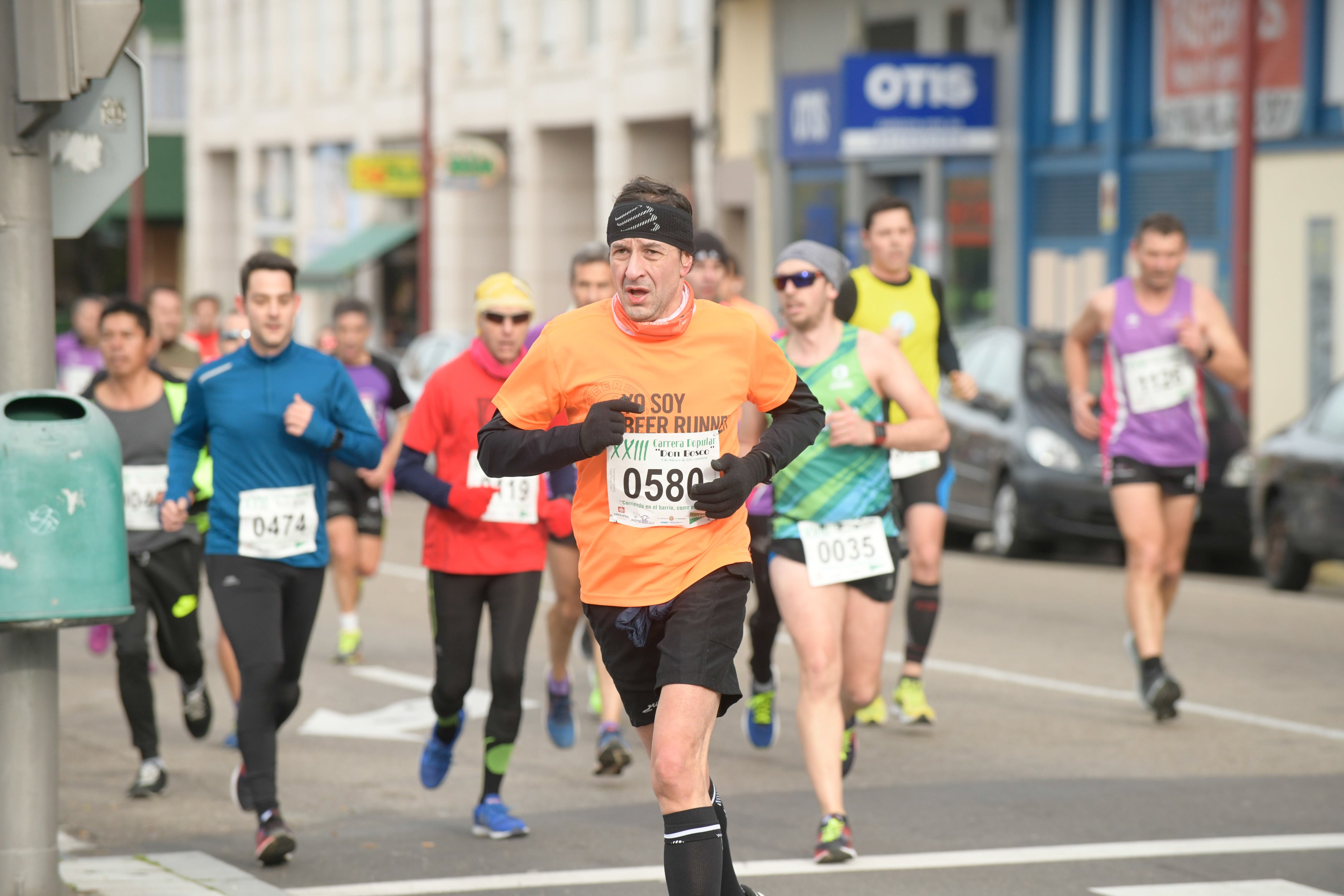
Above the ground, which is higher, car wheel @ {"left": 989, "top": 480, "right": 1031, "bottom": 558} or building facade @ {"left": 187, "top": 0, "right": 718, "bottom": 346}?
building facade @ {"left": 187, "top": 0, "right": 718, "bottom": 346}

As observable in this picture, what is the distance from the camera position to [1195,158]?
81.1 ft

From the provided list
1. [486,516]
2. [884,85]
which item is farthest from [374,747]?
[884,85]


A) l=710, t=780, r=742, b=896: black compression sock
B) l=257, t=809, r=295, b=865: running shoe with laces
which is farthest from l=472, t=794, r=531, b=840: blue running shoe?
l=710, t=780, r=742, b=896: black compression sock

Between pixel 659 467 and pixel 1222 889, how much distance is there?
2342 mm

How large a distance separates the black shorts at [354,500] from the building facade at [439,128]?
2171 centimetres

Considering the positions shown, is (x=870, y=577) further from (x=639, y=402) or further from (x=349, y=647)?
(x=349, y=647)

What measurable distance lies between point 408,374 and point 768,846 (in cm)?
1870

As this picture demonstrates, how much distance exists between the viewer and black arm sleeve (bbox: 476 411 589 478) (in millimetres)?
5426

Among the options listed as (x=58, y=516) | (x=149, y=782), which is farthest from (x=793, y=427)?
(x=149, y=782)

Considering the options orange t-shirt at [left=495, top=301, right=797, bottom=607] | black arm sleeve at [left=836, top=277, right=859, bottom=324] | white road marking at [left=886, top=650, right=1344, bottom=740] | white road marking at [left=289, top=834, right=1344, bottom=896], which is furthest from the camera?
white road marking at [left=886, top=650, right=1344, bottom=740]

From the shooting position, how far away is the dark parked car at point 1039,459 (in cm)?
1633

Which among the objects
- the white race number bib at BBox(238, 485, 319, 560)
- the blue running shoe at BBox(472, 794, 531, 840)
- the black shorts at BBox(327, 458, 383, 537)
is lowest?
the blue running shoe at BBox(472, 794, 531, 840)

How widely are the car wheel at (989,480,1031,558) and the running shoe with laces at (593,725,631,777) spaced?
8.38 m

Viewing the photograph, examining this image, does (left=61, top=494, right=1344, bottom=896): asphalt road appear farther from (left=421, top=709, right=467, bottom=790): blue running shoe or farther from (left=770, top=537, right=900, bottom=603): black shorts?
(left=770, top=537, right=900, bottom=603): black shorts
